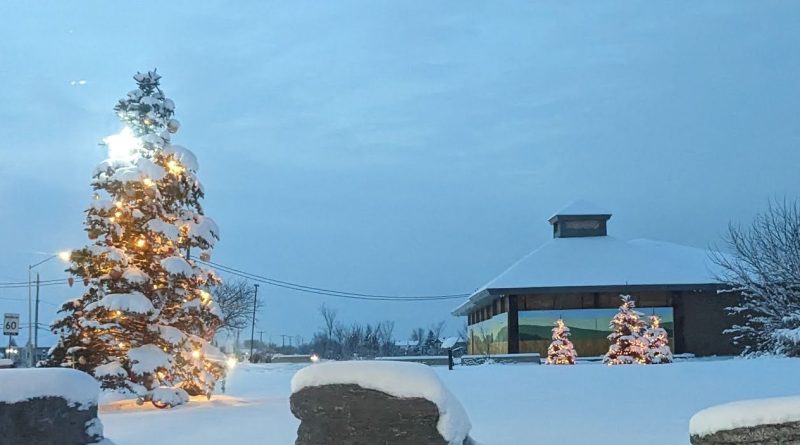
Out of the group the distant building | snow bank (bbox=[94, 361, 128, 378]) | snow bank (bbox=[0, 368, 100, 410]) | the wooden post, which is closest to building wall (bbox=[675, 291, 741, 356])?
the distant building

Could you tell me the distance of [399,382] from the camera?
8562 mm

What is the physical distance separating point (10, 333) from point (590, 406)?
19.5 metres

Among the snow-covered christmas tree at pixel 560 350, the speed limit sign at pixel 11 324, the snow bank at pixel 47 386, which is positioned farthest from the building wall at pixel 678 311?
the snow bank at pixel 47 386

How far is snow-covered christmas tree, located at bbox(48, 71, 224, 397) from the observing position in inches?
680

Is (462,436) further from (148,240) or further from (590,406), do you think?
(148,240)

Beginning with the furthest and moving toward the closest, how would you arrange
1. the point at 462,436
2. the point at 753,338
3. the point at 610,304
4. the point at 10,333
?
the point at 610,304 → the point at 753,338 → the point at 10,333 → the point at 462,436

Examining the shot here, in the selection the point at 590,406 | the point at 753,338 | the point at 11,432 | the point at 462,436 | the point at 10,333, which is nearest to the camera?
the point at 462,436

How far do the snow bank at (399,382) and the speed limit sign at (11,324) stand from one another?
20.2 meters

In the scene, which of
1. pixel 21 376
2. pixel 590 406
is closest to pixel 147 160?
pixel 21 376

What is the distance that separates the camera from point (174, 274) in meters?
17.5

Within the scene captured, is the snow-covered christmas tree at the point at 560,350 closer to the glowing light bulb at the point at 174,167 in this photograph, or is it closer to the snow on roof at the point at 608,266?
the snow on roof at the point at 608,266

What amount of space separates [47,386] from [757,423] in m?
8.63

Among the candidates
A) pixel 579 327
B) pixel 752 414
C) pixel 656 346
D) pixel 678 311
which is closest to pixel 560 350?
pixel 656 346

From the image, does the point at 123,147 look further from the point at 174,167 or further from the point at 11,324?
the point at 11,324
